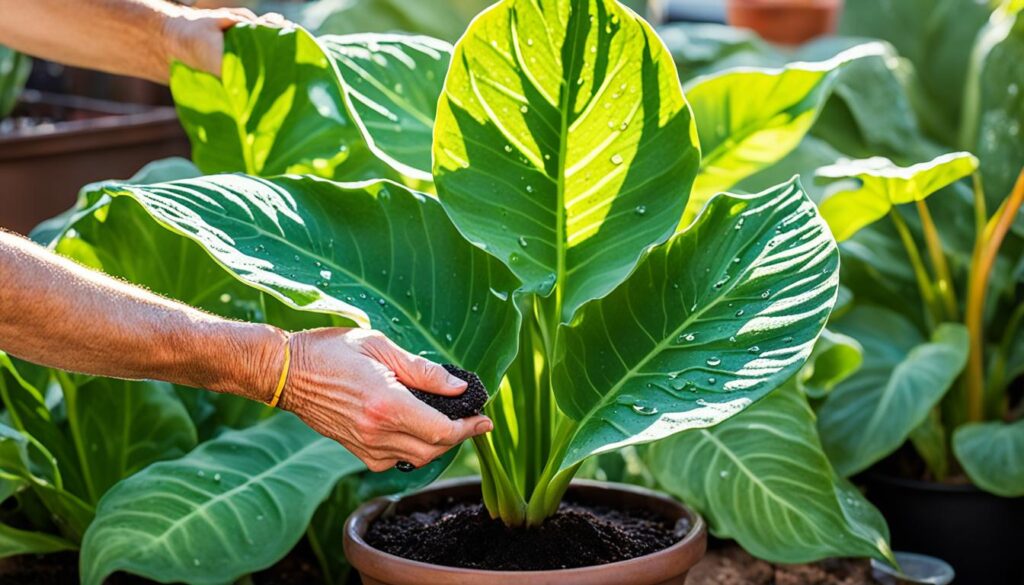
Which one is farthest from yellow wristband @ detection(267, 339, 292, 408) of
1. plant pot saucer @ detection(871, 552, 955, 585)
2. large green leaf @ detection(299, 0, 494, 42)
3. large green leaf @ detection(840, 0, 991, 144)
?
large green leaf @ detection(840, 0, 991, 144)

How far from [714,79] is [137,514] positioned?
86 centimetres

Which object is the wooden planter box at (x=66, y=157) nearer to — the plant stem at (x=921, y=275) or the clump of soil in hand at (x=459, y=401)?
the plant stem at (x=921, y=275)

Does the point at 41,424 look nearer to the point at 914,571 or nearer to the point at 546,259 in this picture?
the point at 546,259

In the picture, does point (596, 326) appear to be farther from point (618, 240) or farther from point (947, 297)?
point (947, 297)

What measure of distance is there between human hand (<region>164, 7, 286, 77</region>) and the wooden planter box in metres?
1.02

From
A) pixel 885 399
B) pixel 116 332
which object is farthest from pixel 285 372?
pixel 885 399

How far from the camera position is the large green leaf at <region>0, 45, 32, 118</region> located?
9.11 feet

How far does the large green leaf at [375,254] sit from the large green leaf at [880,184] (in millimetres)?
509

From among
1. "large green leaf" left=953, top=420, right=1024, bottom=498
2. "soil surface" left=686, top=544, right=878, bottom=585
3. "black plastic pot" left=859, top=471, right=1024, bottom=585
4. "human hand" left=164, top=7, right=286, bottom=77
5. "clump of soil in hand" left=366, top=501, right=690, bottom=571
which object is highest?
"human hand" left=164, top=7, right=286, bottom=77

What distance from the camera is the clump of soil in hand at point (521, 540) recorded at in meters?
1.31

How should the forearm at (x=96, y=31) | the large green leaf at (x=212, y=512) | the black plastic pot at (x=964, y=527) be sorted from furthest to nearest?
the black plastic pot at (x=964, y=527) < the forearm at (x=96, y=31) < the large green leaf at (x=212, y=512)

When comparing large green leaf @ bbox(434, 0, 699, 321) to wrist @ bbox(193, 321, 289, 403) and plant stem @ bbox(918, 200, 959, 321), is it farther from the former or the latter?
plant stem @ bbox(918, 200, 959, 321)

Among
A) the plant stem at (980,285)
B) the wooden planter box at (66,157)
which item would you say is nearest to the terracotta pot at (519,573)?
the plant stem at (980,285)

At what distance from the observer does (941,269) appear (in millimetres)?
2016
